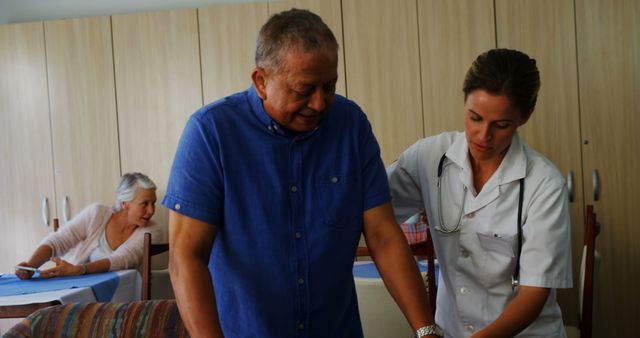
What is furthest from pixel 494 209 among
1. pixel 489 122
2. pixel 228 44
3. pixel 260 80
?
pixel 228 44

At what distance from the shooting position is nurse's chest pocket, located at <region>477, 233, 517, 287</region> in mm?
1744

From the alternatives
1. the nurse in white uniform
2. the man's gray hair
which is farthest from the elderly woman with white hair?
the man's gray hair

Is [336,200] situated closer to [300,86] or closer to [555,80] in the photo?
[300,86]

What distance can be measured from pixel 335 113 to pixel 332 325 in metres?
0.46

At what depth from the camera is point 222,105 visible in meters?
1.44

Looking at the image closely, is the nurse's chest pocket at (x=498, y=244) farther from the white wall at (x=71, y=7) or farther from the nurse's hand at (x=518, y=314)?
the white wall at (x=71, y=7)

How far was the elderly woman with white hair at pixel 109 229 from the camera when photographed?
Result: 402 cm

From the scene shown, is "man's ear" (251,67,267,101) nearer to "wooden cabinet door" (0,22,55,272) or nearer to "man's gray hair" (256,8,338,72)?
"man's gray hair" (256,8,338,72)

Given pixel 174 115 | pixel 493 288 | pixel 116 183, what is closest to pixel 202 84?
pixel 174 115

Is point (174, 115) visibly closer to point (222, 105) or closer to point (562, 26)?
point (562, 26)

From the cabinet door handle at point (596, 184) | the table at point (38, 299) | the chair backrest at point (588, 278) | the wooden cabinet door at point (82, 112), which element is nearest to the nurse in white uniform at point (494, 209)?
the chair backrest at point (588, 278)

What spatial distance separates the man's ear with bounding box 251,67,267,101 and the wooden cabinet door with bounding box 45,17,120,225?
3.53 m

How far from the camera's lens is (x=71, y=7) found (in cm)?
512

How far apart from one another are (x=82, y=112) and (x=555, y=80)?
3.12 m
